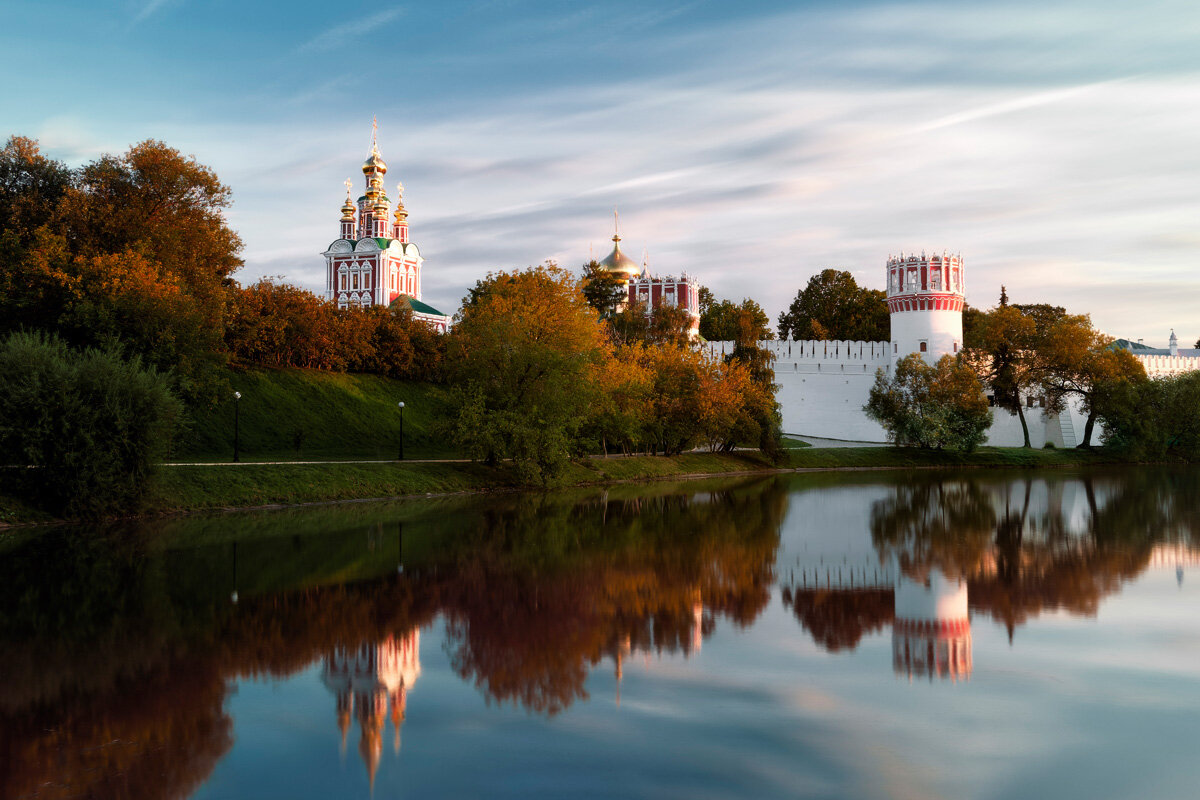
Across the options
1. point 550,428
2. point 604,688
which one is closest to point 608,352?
point 550,428

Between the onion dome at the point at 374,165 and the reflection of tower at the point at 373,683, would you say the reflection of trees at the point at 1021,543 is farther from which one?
the onion dome at the point at 374,165

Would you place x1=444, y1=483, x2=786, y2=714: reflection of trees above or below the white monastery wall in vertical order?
below

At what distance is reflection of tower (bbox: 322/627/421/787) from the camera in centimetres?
616

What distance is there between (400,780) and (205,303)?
72.5 feet

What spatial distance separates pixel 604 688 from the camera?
23.3 feet

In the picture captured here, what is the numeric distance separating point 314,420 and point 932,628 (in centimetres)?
2988

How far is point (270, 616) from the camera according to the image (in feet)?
31.9

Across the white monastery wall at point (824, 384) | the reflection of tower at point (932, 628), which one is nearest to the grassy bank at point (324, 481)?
the reflection of tower at point (932, 628)

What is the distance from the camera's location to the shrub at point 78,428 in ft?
58.0

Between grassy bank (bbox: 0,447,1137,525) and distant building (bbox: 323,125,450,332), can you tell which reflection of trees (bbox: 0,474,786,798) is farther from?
distant building (bbox: 323,125,450,332)

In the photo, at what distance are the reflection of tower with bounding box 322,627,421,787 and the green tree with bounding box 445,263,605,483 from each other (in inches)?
682

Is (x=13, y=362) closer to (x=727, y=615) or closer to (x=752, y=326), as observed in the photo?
(x=727, y=615)

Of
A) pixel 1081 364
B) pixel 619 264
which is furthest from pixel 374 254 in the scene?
pixel 1081 364

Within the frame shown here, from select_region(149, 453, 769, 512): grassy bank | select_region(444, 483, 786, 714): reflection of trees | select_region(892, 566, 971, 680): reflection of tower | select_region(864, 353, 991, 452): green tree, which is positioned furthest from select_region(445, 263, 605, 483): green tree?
select_region(864, 353, 991, 452): green tree
